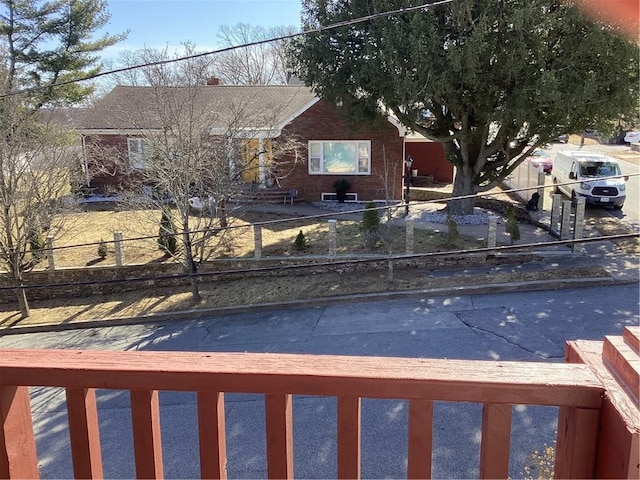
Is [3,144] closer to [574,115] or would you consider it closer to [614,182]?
[574,115]

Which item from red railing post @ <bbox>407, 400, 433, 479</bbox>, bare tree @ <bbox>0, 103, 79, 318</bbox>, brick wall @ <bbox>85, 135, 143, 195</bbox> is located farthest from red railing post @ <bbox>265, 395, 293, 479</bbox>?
brick wall @ <bbox>85, 135, 143, 195</bbox>

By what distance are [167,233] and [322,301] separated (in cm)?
450

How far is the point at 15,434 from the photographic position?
1.33 meters

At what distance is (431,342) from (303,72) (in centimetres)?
1044

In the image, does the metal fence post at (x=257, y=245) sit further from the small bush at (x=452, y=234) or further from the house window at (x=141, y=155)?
the small bush at (x=452, y=234)

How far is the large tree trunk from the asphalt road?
6.34 meters

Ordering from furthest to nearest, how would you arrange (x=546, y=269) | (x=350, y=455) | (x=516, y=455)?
1. (x=546, y=269)
2. (x=516, y=455)
3. (x=350, y=455)

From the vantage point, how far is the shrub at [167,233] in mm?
12797

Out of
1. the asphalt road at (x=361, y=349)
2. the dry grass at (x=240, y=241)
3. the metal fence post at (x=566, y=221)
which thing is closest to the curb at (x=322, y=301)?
the asphalt road at (x=361, y=349)

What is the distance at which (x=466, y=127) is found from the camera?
16.2 m

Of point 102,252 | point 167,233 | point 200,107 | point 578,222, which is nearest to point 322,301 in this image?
point 167,233

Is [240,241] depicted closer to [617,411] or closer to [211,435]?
[211,435]

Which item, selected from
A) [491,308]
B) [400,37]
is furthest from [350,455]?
[400,37]

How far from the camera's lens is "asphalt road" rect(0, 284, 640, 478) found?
6121mm
